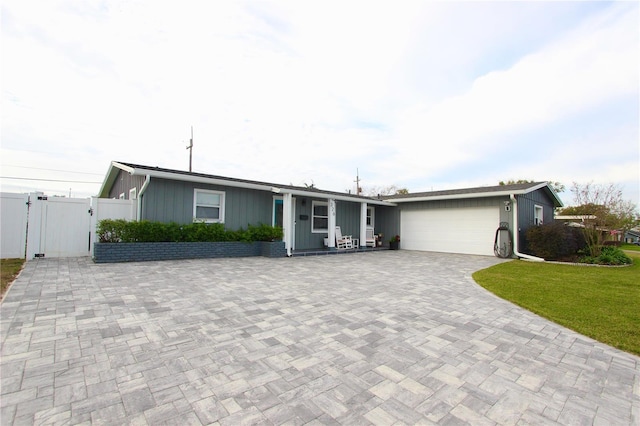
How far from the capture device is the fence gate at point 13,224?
25.8 ft

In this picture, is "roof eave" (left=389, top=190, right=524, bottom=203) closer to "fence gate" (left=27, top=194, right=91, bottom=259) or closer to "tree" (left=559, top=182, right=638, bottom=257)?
"tree" (left=559, top=182, right=638, bottom=257)

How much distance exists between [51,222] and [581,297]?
1318 centimetres

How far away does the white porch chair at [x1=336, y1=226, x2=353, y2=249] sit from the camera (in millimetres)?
12812

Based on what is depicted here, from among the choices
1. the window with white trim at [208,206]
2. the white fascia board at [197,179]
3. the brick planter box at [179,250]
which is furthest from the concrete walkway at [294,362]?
the window with white trim at [208,206]

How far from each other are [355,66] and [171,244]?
810 cm

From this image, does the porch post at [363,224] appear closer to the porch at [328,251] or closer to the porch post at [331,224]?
the porch at [328,251]

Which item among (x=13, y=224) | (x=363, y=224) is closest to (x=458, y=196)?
(x=363, y=224)

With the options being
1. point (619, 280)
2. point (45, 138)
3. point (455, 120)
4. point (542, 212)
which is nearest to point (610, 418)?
point (619, 280)

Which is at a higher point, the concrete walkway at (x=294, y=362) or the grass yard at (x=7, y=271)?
the grass yard at (x=7, y=271)

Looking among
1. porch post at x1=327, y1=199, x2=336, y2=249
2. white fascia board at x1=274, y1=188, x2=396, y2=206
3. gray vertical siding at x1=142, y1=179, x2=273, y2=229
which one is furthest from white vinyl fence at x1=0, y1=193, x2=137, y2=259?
porch post at x1=327, y1=199, x2=336, y2=249

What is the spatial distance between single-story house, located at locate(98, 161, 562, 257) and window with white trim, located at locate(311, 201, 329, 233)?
5 cm

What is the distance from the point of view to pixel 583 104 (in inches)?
366

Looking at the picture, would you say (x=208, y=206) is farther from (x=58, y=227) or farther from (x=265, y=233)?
(x=58, y=227)

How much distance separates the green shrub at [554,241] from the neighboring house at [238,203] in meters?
6.34
